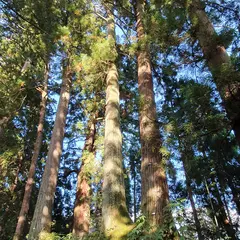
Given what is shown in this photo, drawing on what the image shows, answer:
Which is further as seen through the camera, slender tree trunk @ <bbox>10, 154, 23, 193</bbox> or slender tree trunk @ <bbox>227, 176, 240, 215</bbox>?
slender tree trunk @ <bbox>227, 176, 240, 215</bbox>

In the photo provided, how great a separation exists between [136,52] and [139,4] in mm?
2187

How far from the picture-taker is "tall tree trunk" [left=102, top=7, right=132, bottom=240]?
3.43 metres

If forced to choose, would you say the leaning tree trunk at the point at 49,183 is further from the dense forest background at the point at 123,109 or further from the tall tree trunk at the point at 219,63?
the tall tree trunk at the point at 219,63

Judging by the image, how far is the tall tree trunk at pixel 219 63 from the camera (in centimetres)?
346

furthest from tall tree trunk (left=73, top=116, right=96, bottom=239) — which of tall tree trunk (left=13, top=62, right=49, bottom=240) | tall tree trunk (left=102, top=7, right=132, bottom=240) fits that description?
tall tree trunk (left=102, top=7, right=132, bottom=240)

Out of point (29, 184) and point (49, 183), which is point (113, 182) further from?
point (29, 184)

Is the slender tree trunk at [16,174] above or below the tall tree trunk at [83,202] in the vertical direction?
above

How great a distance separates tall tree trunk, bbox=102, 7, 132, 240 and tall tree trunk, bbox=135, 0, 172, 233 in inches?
14.6

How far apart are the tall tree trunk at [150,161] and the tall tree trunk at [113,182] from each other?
37 cm

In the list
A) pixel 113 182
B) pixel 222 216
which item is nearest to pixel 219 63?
pixel 113 182

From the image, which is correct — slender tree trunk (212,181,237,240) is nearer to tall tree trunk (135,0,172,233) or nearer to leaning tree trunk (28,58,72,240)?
leaning tree trunk (28,58,72,240)

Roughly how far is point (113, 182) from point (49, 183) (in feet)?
12.3

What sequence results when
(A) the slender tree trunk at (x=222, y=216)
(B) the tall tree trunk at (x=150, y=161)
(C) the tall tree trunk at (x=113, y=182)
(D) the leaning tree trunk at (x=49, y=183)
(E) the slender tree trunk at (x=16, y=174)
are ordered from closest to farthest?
1. (C) the tall tree trunk at (x=113, y=182)
2. (B) the tall tree trunk at (x=150, y=161)
3. (D) the leaning tree trunk at (x=49, y=183)
4. (E) the slender tree trunk at (x=16, y=174)
5. (A) the slender tree trunk at (x=222, y=216)

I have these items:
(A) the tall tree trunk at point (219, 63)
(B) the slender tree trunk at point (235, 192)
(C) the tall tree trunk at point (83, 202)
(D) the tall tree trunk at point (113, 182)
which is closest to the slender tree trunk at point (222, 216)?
(B) the slender tree trunk at point (235, 192)
